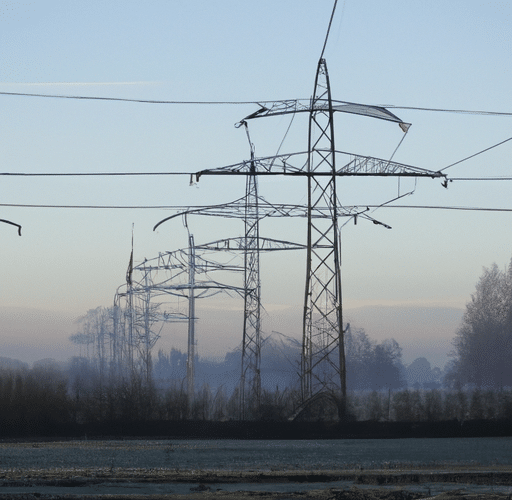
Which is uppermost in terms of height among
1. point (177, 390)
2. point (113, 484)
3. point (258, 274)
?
point (258, 274)

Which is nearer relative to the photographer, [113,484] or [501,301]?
[113,484]

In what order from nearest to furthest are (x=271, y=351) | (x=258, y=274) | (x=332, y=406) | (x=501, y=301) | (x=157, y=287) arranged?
(x=332, y=406)
(x=258, y=274)
(x=157, y=287)
(x=501, y=301)
(x=271, y=351)

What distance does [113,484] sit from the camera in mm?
19812

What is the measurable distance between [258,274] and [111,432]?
9.49m

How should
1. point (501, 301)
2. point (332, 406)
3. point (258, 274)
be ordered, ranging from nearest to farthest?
point (332, 406), point (258, 274), point (501, 301)

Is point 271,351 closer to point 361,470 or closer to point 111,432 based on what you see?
point 111,432

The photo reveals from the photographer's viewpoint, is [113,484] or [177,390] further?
[177,390]

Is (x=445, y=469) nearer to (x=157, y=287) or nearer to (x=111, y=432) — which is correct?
(x=111, y=432)

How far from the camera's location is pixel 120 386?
41.5m

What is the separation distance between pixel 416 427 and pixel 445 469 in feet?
47.2

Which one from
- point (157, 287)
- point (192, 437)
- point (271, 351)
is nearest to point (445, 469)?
point (192, 437)

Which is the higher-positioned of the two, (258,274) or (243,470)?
(258,274)

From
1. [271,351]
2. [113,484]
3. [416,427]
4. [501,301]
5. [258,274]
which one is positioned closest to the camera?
[113,484]

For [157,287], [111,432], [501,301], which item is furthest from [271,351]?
[111,432]
